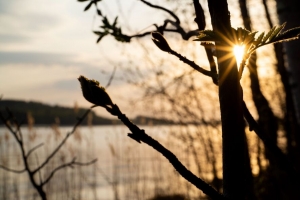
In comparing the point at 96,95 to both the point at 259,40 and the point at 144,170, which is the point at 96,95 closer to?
the point at 259,40

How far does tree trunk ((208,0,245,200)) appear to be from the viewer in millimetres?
402

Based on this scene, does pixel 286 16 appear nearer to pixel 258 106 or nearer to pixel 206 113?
pixel 258 106

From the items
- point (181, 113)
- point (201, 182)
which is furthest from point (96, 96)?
point (181, 113)

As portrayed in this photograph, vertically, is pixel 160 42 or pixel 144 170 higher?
pixel 160 42

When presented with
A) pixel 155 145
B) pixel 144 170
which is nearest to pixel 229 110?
pixel 155 145

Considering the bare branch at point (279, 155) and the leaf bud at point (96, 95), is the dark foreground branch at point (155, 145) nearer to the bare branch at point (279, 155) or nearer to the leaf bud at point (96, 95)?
the leaf bud at point (96, 95)

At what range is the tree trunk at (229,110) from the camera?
0.40 metres

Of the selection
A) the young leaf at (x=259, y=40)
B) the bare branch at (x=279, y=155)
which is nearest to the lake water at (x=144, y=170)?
the bare branch at (x=279, y=155)

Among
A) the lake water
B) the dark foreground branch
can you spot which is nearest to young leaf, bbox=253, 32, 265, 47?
the dark foreground branch

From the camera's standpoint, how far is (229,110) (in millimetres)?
413

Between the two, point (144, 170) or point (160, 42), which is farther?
point (144, 170)

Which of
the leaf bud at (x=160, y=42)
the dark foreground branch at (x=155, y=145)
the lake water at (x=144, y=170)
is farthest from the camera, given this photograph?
the lake water at (x=144, y=170)

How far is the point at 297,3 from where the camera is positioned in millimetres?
1443

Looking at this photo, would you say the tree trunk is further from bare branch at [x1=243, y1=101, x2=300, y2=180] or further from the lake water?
the lake water
